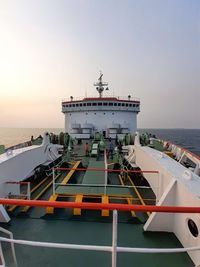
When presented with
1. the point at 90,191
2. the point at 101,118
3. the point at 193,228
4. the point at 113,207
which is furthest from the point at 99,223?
the point at 101,118

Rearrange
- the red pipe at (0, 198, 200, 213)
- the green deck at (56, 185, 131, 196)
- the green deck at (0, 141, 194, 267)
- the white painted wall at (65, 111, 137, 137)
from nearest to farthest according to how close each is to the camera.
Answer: the red pipe at (0, 198, 200, 213) < the green deck at (0, 141, 194, 267) < the green deck at (56, 185, 131, 196) < the white painted wall at (65, 111, 137, 137)

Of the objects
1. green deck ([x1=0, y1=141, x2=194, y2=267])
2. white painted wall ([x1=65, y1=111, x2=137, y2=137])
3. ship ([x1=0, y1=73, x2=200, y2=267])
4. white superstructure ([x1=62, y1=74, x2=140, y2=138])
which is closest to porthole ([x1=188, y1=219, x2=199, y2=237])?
ship ([x1=0, y1=73, x2=200, y2=267])

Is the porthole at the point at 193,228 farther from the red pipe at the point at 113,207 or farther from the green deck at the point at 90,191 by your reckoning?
the green deck at the point at 90,191

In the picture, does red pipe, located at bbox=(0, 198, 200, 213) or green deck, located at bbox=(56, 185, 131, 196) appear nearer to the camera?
red pipe, located at bbox=(0, 198, 200, 213)

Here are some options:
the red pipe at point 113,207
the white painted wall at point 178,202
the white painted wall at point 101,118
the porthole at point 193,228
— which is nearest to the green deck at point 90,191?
the white painted wall at point 178,202

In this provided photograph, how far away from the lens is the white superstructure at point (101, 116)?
1681 cm

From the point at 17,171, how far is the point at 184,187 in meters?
4.81

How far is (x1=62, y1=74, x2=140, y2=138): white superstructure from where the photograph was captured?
16.8 metres

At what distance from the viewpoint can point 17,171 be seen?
473cm

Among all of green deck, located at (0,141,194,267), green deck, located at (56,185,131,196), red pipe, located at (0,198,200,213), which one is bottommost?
green deck, located at (0,141,194,267)

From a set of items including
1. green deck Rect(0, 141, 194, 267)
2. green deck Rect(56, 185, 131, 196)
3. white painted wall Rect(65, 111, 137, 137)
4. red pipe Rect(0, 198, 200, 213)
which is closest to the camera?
red pipe Rect(0, 198, 200, 213)

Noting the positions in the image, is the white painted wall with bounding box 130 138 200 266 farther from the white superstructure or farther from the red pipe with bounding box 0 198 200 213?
the white superstructure

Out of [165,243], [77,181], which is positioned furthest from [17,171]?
[165,243]

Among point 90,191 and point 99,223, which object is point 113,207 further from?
point 90,191
